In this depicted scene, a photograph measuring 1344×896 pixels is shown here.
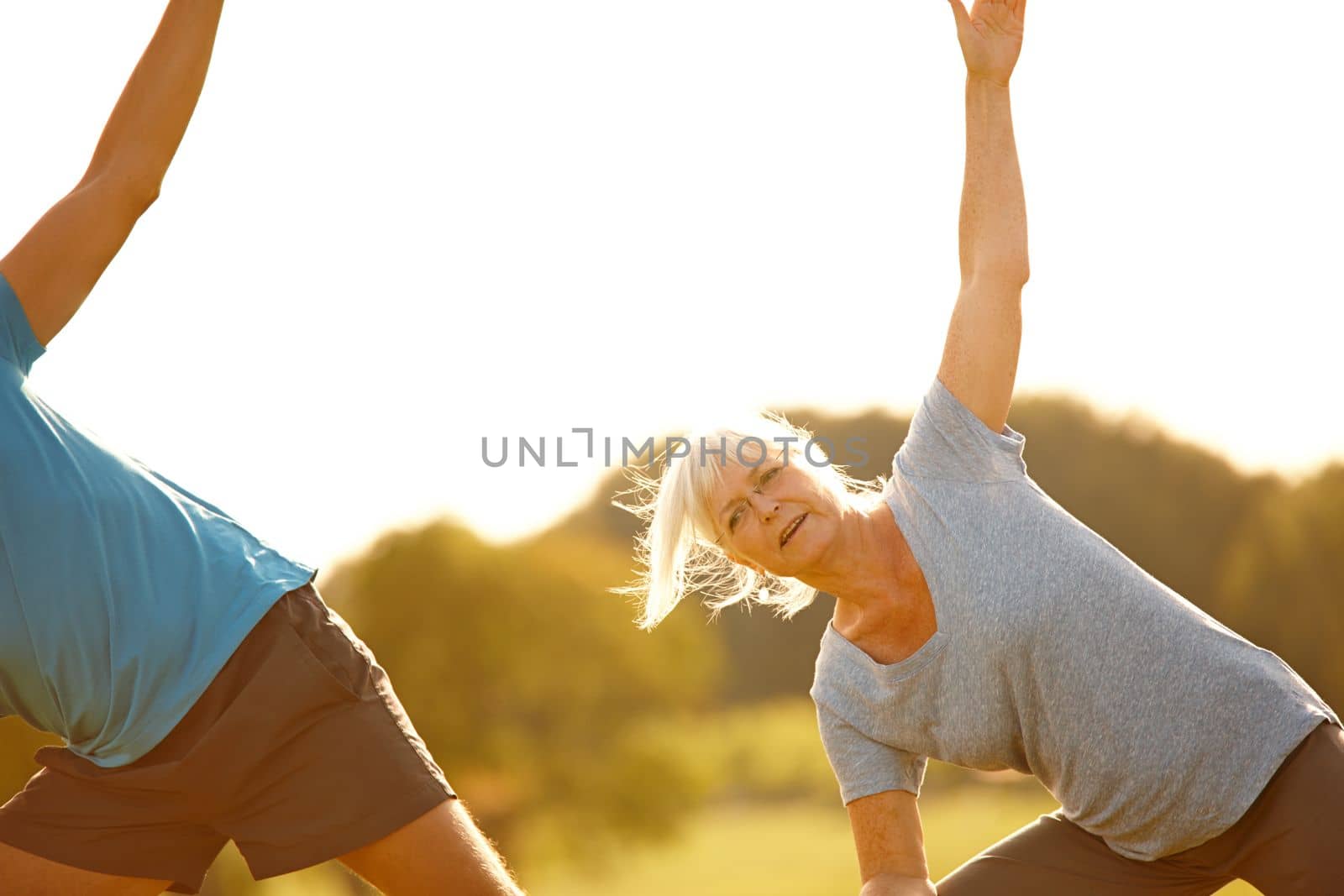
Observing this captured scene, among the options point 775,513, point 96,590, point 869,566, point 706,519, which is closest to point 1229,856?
point 869,566

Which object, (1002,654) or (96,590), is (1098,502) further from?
(96,590)

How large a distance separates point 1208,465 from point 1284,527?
4.13 metres

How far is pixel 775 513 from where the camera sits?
280cm

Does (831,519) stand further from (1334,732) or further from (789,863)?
(789,863)

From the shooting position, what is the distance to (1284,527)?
15.4 metres

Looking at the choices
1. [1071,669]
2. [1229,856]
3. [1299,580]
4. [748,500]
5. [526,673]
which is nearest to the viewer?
[1071,669]

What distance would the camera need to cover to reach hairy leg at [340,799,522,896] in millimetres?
2348

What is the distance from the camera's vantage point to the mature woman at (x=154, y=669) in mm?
2348

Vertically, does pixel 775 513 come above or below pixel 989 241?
below

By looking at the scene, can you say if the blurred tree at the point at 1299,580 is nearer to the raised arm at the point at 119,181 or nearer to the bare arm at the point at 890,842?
the bare arm at the point at 890,842

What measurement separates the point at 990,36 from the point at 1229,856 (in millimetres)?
1888

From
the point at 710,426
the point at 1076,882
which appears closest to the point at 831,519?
the point at 710,426

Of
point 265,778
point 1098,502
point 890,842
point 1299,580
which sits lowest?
point 1098,502

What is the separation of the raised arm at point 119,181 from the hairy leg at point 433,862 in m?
1.17
